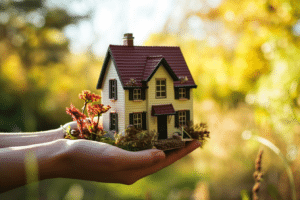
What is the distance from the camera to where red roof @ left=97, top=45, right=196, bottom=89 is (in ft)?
16.3

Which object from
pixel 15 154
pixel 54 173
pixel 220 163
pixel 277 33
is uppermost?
pixel 277 33

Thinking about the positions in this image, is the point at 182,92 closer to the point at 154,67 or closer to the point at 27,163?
the point at 154,67

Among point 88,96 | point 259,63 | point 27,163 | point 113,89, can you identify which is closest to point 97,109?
point 88,96

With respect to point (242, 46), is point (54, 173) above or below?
below

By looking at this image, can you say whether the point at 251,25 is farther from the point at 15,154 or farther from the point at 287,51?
the point at 15,154

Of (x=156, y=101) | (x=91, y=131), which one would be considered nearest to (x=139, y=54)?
(x=156, y=101)

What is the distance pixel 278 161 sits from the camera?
37.7 ft

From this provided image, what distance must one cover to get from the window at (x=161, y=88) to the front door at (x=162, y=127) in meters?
0.39

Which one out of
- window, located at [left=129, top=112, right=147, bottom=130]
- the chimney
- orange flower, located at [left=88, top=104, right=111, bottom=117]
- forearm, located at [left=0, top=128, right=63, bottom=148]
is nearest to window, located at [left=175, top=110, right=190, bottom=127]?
window, located at [left=129, top=112, right=147, bottom=130]

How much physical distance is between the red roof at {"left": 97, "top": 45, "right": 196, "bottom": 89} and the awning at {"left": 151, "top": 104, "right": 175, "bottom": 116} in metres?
0.48

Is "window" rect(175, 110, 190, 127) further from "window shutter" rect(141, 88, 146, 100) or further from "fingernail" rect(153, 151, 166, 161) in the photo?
"fingernail" rect(153, 151, 166, 161)

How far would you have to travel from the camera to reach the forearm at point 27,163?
357 centimetres

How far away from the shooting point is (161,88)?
17.0ft

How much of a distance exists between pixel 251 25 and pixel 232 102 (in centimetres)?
371
